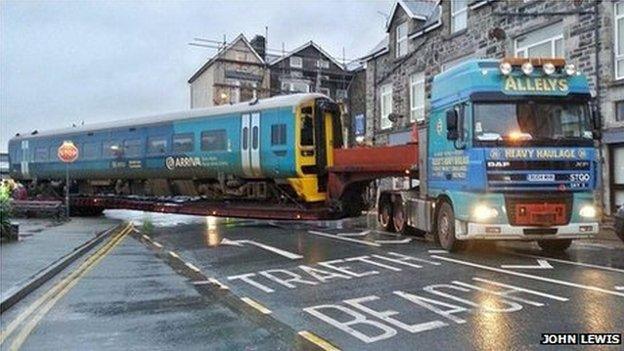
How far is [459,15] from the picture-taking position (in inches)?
1104

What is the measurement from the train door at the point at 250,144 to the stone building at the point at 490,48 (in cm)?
540

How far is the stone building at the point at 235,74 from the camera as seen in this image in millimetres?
54594

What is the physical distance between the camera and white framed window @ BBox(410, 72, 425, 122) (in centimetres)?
3045

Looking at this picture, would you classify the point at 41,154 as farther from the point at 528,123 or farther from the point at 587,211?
the point at 587,211

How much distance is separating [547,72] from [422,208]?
415 cm

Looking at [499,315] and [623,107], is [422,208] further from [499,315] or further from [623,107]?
[623,107]

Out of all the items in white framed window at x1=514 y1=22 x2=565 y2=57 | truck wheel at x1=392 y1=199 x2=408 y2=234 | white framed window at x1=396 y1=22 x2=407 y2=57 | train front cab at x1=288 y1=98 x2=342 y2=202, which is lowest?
truck wheel at x1=392 y1=199 x2=408 y2=234

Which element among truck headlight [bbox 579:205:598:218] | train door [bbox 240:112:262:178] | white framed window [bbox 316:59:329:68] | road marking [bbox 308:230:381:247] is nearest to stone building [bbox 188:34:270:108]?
white framed window [bbox 316:59:329:68]

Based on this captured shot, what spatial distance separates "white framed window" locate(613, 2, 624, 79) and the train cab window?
9.35 metres

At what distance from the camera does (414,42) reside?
31.1 m

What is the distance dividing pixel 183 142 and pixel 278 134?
5.08 meters

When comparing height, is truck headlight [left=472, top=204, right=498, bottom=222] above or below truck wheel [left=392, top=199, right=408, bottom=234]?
above

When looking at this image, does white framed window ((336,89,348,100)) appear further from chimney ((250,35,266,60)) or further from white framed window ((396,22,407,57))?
white framed window ((396,22,407,57))

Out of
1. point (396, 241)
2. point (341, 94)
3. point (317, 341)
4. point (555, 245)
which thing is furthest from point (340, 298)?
point (341, 94)
